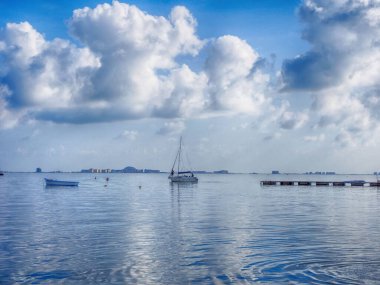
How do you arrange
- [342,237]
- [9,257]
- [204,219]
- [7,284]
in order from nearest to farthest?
[7,284]
[9,257]
[342,237]
[204,219]

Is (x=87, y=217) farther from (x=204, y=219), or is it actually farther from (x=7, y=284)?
(x=7, y=284)

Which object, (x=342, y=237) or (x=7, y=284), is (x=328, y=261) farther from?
(x=7, y=284)

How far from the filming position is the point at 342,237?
36.1 meters

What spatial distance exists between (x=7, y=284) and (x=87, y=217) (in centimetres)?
3020

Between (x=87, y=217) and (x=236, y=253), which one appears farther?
(x=87, y=217)

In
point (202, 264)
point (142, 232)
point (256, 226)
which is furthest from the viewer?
point (256, 226)

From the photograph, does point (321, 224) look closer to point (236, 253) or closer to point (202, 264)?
point (236, 253)

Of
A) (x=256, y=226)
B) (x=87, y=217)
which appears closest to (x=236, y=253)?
(x=256, y=226)

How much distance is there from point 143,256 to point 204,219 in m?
21.8

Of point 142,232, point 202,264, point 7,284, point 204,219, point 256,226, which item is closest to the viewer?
point 7,284

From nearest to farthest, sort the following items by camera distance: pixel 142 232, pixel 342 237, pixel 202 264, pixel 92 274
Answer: pixel 92 274, pixel 202 264, pixel 342 237, pixel 142 232

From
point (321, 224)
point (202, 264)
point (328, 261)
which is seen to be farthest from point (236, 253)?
point (321, 224)

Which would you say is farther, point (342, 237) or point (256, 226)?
point (256, 226)

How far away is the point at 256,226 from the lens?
4309 centimetres
